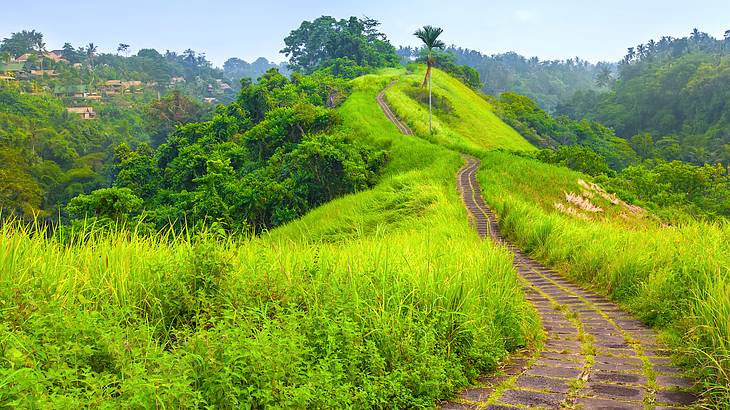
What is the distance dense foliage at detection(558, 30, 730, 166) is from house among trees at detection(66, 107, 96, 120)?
262ft

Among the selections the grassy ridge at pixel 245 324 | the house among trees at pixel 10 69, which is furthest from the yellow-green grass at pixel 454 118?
the house among trees at pixel 10 69

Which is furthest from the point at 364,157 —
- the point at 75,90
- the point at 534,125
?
the point at 75,90

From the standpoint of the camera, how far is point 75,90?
3885 inches

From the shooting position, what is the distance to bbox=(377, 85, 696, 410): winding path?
150 inches

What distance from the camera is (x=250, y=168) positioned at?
30703 millimetres

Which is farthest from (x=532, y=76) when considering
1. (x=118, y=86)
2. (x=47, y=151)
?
(x=47, y=151)

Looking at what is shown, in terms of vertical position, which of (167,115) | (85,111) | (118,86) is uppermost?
(118,86)

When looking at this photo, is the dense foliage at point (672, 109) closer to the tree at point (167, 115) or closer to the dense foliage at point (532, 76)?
the dense foliage at point (532, 76)

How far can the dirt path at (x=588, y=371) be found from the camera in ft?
12.5

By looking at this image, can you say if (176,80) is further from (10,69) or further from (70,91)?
(10,69)

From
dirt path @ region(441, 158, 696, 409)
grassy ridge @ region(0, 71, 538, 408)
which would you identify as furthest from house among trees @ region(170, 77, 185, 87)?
dirt path @ region(441, 158, 696, 409)

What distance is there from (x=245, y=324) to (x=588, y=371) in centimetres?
281

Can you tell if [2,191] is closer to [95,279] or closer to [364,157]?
[364,157]

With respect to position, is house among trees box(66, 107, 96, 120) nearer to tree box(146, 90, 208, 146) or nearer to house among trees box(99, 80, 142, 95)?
house among trees box(99, 80, 142, 95)
